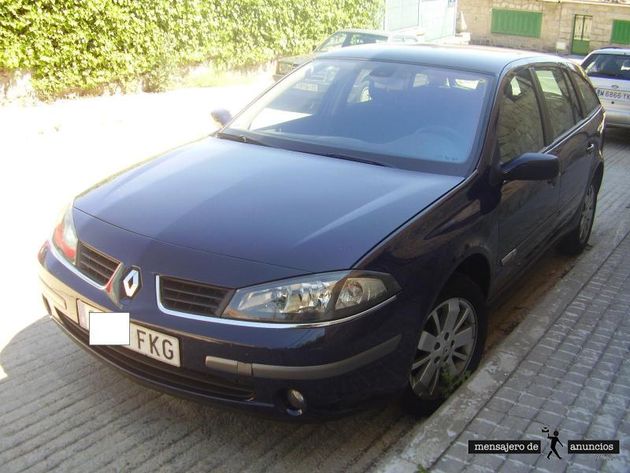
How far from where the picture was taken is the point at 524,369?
3854 mm

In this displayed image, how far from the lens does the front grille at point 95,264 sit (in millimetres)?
3188

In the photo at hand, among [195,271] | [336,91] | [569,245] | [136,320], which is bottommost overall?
[569,245]

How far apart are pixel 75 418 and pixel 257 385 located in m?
1.06

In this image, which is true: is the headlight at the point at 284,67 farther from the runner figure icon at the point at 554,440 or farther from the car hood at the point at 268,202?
the runner figure icon at the point at 554,440

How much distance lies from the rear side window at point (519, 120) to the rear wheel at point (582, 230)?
1.41 m

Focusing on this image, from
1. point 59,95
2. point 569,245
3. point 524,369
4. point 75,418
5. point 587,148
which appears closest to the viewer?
point 75,418

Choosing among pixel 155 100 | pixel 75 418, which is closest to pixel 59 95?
pixel 155 100

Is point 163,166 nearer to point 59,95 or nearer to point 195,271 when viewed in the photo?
point 195,271

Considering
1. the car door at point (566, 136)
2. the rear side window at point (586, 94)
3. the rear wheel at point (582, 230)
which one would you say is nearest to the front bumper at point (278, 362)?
the car door at point (566, 136)

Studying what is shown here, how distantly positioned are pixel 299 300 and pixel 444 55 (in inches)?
93.2

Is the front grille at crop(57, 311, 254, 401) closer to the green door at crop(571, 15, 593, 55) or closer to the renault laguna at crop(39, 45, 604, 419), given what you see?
the renault laguna at crop(39, 45, 604, 419)

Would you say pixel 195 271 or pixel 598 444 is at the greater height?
pixel 195 271
